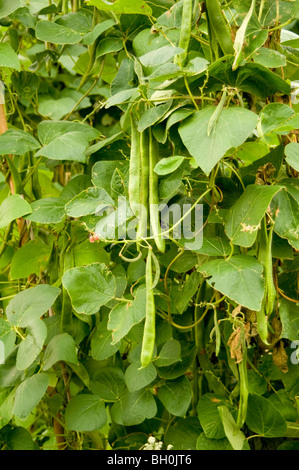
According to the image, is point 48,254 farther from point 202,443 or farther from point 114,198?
point 202,443

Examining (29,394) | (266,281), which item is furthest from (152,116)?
(29,394)

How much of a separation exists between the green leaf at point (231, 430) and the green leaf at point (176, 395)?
95 mm

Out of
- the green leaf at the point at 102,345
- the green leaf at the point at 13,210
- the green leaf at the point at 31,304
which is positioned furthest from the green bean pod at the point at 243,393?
the green leaf at the point at 13,210

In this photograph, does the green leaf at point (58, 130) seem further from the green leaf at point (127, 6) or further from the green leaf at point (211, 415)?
the green leaf at point (211, 415)

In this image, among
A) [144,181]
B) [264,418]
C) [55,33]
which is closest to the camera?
[144,181]

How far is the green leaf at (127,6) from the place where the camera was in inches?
33.5

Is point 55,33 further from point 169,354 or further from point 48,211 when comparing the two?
→ point 169,354

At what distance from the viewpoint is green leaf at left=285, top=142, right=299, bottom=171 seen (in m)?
0.75

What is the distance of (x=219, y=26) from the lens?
0.75m

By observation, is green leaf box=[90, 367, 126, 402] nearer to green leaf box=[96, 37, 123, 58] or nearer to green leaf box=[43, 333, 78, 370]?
green leaf box=[43, 333, 78, 370]

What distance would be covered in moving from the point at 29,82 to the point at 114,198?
0.43m

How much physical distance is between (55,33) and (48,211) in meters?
0.35

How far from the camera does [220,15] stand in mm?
748

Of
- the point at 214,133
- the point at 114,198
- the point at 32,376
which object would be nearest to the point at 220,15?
the point at 214,133
